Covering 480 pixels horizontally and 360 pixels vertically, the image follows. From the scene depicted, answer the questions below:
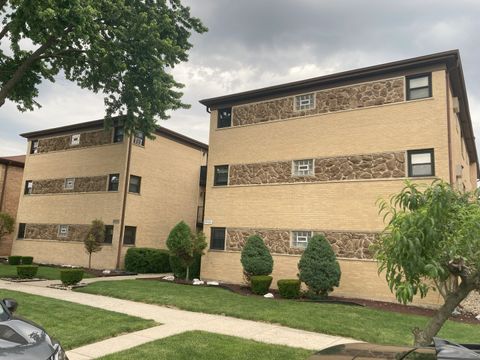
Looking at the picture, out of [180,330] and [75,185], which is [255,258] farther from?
[75,185]

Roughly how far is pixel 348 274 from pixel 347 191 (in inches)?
133

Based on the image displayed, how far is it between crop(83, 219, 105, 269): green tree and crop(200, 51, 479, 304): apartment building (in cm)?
643

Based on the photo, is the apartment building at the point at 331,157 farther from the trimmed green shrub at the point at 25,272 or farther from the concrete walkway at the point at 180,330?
the trimmed green shrub at the point at 25,272

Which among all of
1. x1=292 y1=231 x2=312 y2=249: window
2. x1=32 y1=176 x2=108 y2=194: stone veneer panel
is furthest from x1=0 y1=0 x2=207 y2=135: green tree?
x1=292 y1=231 x2=312 y2=249: window

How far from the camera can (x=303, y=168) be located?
58.1 feet

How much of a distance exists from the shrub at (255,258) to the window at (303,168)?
3.48 m

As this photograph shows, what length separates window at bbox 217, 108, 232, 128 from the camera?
20.4 m

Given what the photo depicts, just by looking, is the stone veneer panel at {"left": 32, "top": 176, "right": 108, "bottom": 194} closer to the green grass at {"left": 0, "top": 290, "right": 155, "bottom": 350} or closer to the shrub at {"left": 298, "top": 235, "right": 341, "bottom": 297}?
the green grass at {"left": 0, "top": 290, "right": 155, "bottom": 350}

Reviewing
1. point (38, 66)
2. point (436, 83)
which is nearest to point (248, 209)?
point (436, 83)

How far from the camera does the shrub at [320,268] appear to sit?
1479cm

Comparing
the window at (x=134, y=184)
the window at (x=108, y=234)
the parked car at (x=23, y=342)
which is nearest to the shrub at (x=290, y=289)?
the parked car at (x=23, y=342)

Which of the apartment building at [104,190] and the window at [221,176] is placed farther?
the apartment building at [104,190]

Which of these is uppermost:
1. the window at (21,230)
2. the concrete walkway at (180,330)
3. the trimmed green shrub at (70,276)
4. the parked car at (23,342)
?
the window at (21,230)

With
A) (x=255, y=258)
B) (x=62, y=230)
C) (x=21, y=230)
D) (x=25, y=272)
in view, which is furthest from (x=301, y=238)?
(x=21, y=230)
